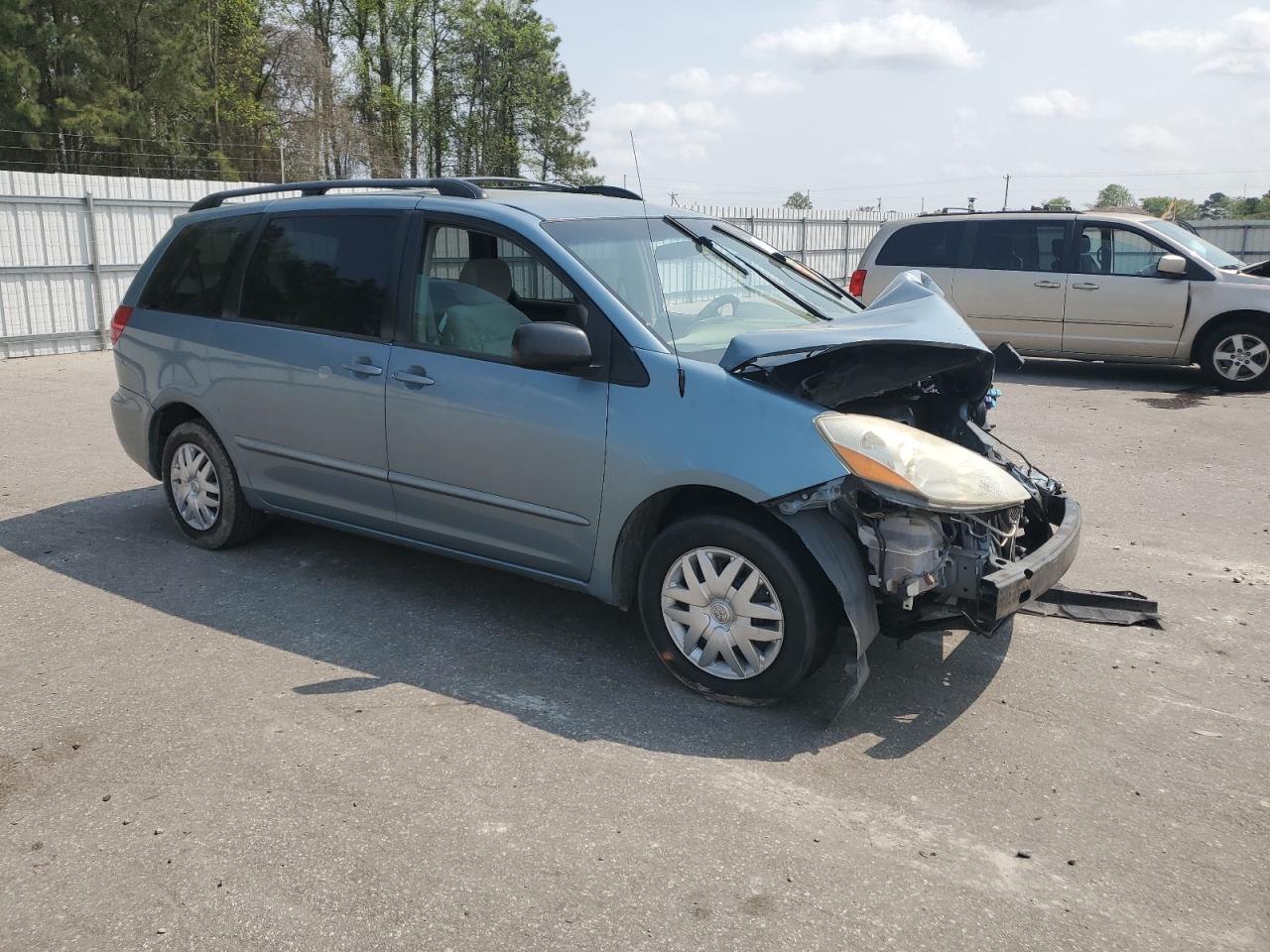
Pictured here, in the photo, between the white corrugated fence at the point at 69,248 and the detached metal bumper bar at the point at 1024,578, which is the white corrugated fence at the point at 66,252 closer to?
the white corrugated fence at the point at 69,248

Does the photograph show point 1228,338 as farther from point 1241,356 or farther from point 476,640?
point 476,640

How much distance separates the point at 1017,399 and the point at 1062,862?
8624 mm

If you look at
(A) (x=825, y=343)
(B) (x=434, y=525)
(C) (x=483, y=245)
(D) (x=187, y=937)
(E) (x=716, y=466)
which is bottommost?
(D) (x=187, y=937)

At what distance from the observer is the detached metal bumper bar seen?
3.73m

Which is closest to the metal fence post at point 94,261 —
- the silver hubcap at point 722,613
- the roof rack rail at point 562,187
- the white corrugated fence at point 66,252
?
the white corrugated fence at point 66,252

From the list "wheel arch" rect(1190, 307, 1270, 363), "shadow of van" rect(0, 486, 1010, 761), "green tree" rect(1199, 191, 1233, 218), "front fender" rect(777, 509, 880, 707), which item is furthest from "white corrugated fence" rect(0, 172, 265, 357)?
"green tree" rect(1199, 191, 1233, 218)

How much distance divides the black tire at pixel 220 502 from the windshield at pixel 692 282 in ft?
7.63

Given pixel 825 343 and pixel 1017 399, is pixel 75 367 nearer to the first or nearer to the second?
pixel 1017 399

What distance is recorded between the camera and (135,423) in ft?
20.0

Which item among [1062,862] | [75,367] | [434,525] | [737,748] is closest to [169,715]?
[434,525]

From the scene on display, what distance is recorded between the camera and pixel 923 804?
134 inches

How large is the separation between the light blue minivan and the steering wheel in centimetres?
2

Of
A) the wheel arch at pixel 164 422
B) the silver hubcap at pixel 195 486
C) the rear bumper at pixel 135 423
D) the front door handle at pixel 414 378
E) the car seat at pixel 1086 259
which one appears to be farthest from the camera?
the car seat at pixel 1086 259

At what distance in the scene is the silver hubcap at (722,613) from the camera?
3.93 meters
